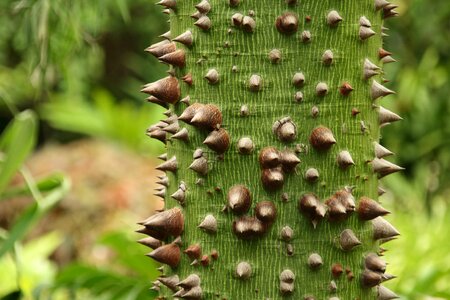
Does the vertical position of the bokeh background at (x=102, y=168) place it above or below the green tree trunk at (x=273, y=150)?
above

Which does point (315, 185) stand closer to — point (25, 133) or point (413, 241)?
point (25, 133)

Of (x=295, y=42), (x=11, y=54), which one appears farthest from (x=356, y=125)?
(x=11, y=54)

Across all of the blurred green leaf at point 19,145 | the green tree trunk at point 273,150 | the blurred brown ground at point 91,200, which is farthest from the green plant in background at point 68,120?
the green tree trunk at point 273,150

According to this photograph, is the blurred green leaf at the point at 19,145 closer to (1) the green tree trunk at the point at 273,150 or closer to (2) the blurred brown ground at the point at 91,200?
(1) the green tree trunk at the point at 273,150

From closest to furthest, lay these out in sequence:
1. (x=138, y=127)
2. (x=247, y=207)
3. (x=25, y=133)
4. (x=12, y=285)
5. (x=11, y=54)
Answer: (x=247, y=207)
(x=25, y=133)
(x=12, y=285)
(x=138, y=127)
(x=11, y=54)

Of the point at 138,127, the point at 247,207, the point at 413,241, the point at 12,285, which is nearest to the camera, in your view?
the point at 247,207

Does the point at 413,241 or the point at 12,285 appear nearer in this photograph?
the point at 12,285
